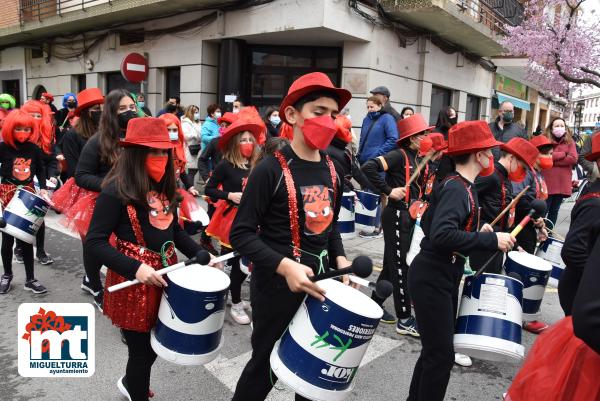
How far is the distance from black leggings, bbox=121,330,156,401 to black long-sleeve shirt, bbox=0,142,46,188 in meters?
3.05

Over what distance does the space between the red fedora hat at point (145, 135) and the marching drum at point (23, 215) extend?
237 cm

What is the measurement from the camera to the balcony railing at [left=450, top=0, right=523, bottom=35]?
12058 mm

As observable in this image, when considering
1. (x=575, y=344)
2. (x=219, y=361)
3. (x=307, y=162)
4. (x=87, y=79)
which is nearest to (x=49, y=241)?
(x=219, y=361)

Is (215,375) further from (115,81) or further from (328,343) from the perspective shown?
(115,81)

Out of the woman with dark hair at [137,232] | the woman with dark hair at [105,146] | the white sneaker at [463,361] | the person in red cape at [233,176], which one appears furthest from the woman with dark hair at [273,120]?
the woman with dark hair at [137,232]

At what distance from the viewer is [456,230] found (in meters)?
2.40

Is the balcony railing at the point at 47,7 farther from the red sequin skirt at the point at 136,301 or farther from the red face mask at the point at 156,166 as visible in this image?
the red sequin skirt at the point at 136,301

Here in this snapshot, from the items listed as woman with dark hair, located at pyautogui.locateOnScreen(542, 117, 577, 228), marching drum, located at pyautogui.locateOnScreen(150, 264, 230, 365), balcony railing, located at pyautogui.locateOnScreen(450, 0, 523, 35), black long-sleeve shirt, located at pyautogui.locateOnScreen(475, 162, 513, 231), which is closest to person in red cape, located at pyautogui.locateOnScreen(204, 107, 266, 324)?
marching drum, located at pyautogui.locateOnScreen(150, 264, 230, 365)

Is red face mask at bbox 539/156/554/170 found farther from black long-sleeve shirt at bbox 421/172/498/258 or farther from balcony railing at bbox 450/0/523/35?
balcony railing at bbox 450/0/523/35

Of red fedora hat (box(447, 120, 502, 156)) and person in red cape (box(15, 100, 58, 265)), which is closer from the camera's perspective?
red fedora hat (box(447, 120, 502, 156))

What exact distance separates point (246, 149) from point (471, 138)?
7.41ft

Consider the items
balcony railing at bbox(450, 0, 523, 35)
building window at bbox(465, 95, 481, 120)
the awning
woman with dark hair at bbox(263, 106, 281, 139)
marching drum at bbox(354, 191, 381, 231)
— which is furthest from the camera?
the awning

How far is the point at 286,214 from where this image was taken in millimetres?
2121

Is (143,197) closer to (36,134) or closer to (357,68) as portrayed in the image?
(36,134)
